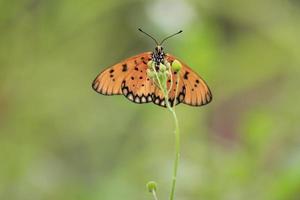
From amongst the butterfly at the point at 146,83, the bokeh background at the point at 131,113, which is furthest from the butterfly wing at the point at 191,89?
the bokeh background at the point at 131,113

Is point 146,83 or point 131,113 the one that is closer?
point 146,83

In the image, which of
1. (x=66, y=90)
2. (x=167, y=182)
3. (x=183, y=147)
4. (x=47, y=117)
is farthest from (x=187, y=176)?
(x=66, y=90)

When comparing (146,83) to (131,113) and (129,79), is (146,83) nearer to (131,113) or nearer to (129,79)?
(129,79)

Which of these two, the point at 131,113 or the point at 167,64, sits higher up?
the point at 167,64

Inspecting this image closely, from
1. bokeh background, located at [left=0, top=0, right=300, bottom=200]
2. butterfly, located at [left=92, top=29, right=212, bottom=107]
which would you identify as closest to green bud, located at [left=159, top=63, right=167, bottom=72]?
butterfly, located at [left=92, top=29, right=212, bottom=107]

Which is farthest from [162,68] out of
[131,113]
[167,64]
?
[131,113]
